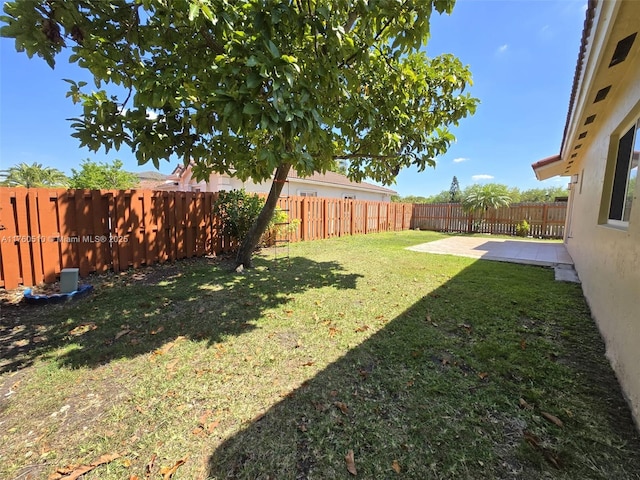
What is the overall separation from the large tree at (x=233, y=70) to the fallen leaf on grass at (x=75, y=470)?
2.46 m

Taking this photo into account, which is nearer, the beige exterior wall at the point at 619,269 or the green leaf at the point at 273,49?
the beige exterior wall at the point at 619,269

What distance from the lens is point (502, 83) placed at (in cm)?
1336

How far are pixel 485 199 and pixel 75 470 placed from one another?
19829 mm

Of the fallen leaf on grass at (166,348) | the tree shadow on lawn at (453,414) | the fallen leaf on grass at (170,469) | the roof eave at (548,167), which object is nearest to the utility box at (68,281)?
the fallen leaf on grass at (166,348)

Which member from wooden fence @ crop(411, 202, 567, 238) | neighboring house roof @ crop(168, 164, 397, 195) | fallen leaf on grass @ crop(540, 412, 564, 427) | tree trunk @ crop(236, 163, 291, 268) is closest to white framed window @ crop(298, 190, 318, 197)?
neighboring house roof @ crop(168, 164, 397, 195)

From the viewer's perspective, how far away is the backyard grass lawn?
1.64m

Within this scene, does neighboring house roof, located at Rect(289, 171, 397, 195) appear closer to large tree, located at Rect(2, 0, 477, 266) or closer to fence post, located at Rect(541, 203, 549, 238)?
large tree, located at Rect(2, 0, 477, 266)

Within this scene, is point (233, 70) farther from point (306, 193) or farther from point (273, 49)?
point (306, 193)

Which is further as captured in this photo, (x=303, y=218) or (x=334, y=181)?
(x=334, y=181)

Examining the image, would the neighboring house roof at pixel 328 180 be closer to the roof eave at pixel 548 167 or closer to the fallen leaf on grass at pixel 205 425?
the roof eave at pixel 548 167

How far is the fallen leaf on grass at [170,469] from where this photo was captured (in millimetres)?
1542

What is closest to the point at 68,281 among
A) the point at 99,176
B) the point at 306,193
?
the point at 306,193

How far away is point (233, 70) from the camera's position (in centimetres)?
231

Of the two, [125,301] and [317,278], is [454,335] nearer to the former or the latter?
[317,278]
